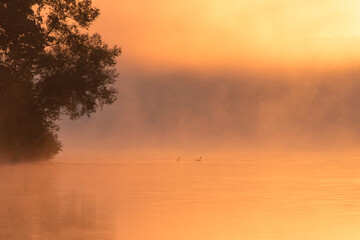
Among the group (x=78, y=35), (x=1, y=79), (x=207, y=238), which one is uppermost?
(x=78, y=35)

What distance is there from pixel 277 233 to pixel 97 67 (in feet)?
150

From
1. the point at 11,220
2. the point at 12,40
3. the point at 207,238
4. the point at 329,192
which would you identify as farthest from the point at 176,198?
the point at 12,40

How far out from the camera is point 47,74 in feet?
214

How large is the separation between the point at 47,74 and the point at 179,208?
1491 inches

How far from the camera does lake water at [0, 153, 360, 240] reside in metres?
22.4

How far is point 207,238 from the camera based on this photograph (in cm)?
2136

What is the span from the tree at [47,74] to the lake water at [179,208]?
589 inches

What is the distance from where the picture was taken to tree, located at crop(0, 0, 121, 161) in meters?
60.3

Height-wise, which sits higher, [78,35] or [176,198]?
[78,35]

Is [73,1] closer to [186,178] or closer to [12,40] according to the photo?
[12,40]

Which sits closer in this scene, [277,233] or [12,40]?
[277,233]

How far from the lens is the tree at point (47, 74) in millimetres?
60344

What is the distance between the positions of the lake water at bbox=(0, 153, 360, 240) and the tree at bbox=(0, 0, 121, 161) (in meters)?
15.0

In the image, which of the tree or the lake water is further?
the tree
